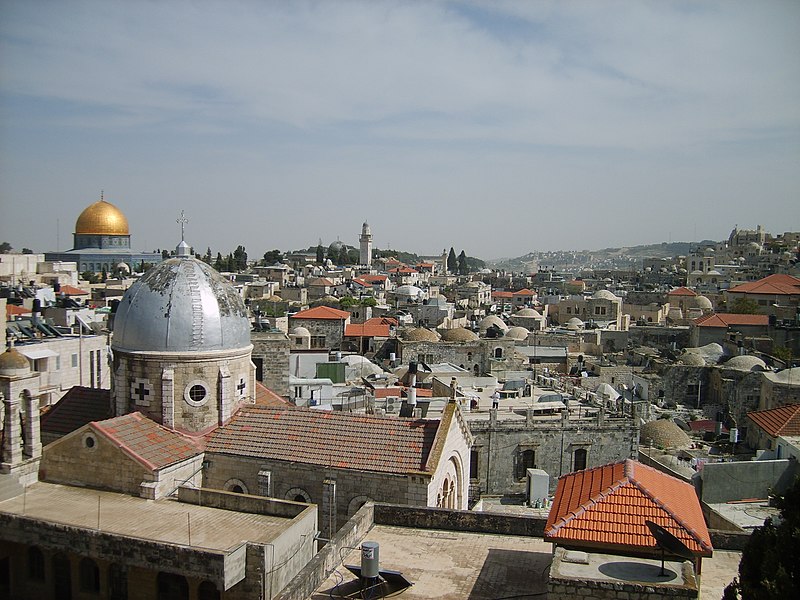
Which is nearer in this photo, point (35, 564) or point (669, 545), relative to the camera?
point (669, 545)

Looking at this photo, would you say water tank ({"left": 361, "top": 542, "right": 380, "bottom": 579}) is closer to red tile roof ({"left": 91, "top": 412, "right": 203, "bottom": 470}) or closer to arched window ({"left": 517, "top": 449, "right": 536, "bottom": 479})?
red tile roof ({"left": 91, "top": 412, "right": 203, "bottom": 470})

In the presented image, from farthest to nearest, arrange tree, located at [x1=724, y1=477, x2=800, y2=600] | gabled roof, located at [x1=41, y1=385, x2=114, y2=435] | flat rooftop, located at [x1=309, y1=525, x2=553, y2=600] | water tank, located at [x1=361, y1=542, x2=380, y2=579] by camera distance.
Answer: gabled roof, located at [x1=41, y1=385, x2=114, y2=435]
flat rooftop, located at [x1=309, y1=525, x2=553, y2=600]
water tank, located at [x1=361, y1=542, x2=380, y2=579]
tree, located at [x1=724, y1=477, x2=800, y2=600]

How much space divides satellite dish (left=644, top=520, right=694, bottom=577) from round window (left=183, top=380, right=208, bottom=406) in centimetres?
1239

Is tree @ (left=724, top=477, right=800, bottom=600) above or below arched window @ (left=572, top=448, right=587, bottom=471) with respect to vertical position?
above

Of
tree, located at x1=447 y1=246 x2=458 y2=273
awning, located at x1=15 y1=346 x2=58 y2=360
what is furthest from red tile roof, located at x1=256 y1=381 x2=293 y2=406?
tree, located at x1=447 y1=246 x2=458 y2=273

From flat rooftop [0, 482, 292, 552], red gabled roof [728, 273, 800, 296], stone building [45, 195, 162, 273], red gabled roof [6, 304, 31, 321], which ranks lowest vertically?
flat rooftop [0, 482, 292, 552]

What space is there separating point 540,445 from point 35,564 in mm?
17399

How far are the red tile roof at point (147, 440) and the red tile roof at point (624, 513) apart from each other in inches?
389

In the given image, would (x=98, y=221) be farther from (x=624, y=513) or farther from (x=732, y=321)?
(x=624, y=513)

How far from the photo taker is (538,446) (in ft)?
88.0

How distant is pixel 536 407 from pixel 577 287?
87.6 m

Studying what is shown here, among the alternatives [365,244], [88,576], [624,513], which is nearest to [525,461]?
[624,513]

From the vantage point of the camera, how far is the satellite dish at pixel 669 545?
10.0 m

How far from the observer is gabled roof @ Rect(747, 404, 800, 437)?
82.2ft
